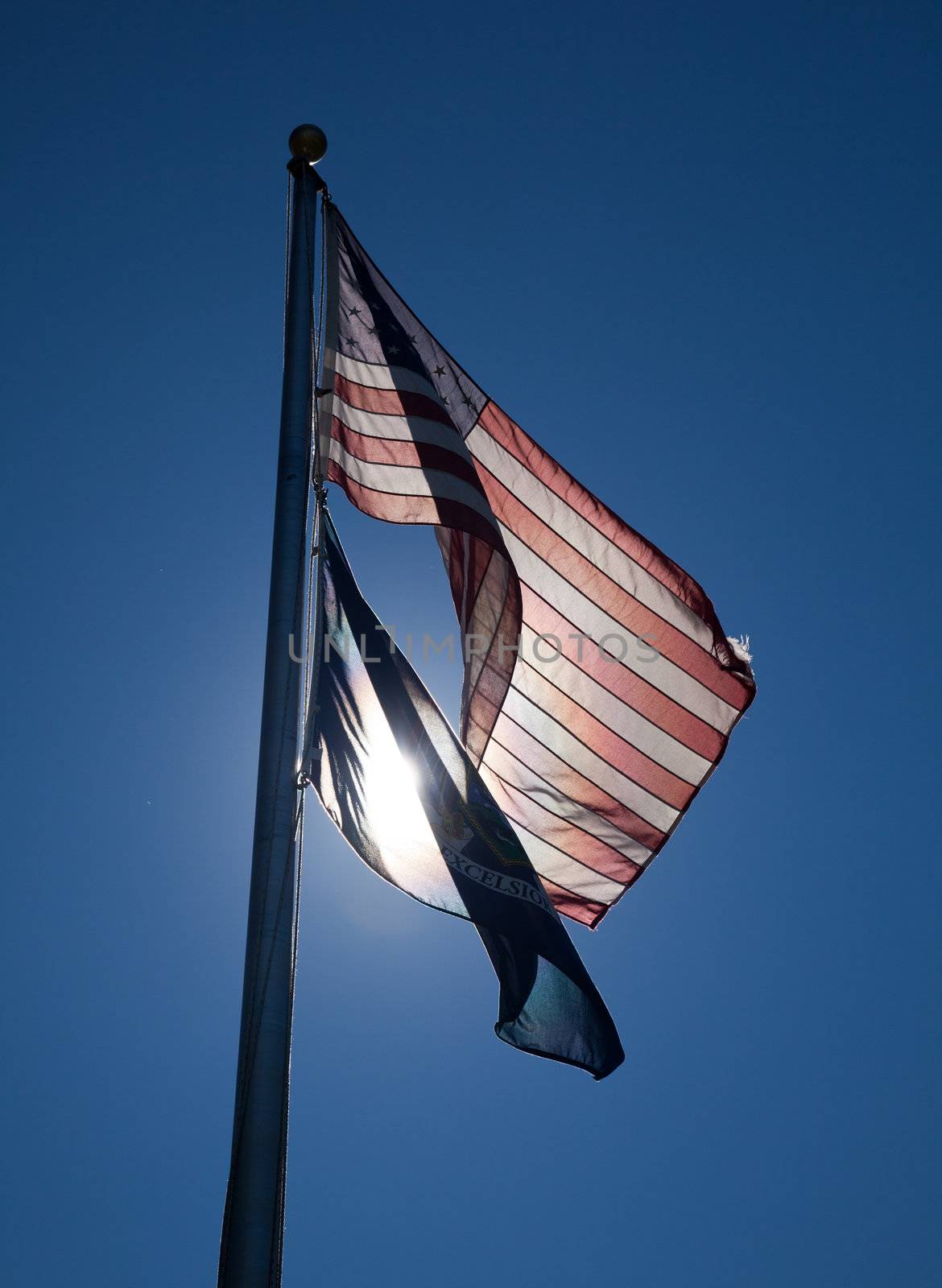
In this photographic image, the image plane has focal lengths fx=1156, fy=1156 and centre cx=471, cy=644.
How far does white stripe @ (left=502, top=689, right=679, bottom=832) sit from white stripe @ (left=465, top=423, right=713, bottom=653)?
1.24 metres

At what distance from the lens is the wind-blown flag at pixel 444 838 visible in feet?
21.1

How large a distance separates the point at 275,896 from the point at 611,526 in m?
4.88

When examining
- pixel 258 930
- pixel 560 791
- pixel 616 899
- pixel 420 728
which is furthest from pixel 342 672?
pixel 616 899

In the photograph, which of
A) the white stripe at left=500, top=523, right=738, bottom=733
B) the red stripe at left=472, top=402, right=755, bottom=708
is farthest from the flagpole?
the white stripe at left=500, top=523, right=738, bottom=733

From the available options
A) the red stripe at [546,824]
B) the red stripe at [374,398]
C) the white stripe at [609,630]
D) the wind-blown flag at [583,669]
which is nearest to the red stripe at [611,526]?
the wind-blown flag at [583,669]

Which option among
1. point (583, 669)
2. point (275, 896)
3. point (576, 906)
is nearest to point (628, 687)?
point (583, 669)

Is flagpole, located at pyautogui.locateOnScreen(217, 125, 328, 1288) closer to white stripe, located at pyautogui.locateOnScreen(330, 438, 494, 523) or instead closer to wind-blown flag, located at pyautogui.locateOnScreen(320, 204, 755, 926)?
white stripe, located at pyautogui.locateOnScreen(330, 438, 494, 523)

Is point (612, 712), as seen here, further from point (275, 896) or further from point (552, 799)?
point (275, 896)

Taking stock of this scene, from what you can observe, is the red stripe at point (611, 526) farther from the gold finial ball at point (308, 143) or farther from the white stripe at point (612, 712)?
the gold finial ball at point (308, 143)

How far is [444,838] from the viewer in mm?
6617

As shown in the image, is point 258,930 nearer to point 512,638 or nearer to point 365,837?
point 365,837

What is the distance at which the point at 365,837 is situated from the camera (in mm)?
6473

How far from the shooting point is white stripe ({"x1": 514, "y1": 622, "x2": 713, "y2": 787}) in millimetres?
9312

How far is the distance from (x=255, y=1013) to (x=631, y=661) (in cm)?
490
